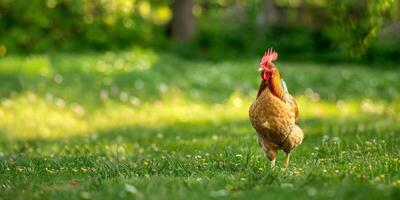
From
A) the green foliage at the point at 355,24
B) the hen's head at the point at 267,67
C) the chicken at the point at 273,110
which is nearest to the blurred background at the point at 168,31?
the green foliage at the point at 355,24

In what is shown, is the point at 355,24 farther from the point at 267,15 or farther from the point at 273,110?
the point at 267,15

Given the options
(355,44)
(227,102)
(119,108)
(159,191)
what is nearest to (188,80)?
(227,102)

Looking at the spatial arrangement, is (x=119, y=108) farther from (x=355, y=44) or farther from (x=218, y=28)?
(x=218, y=28)

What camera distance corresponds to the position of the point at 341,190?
5.94m

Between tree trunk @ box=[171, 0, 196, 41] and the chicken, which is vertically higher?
tree trunk @ box=[171, 0, 196, 41]

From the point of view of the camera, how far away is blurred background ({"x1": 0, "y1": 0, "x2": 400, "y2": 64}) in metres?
26.0

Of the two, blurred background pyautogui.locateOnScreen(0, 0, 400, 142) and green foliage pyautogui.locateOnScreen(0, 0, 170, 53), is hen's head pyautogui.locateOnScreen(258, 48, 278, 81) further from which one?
green foliage pyautogui.locateOnScreen(0, 0, 170, 53)

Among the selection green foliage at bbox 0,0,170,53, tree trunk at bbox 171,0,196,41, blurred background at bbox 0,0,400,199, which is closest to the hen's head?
blurred background at bbox 0,0,400,199

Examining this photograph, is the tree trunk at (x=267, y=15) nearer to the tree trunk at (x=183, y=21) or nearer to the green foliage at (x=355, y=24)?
the tree trunk at (x=183, y=21)

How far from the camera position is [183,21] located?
3080 centimetres

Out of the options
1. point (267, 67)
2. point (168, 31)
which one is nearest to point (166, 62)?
point (168, 31)

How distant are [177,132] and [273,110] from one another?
6.52 meters

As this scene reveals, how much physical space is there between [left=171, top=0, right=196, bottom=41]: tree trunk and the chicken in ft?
75.3

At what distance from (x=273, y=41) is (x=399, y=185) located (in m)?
26.4
